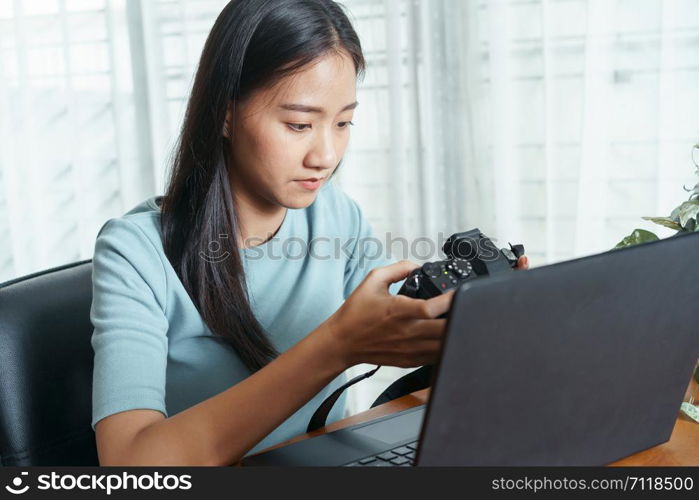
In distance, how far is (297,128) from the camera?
920 mm

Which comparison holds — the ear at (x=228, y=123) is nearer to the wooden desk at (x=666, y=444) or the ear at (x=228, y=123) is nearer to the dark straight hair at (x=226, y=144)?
the dark straight hair at (x=226, y=144)

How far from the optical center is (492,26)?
1709mm

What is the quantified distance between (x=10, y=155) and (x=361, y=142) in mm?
1092

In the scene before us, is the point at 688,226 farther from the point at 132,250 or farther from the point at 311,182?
the point at 132,250

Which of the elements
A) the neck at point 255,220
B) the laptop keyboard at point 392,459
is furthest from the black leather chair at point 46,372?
the laptop keyboard at point 392,459

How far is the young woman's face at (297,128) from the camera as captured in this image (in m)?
0.91

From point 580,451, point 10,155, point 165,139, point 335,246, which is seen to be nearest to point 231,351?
point 335,246

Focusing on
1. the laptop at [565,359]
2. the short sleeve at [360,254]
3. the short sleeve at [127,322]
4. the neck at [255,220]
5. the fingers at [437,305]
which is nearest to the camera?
the laptop at [565,359]

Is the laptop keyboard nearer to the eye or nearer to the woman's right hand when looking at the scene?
the woman's right hand

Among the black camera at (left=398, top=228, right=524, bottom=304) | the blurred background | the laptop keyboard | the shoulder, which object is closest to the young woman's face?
the shoulder

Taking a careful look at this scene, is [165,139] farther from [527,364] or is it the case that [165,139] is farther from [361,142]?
[527,364]

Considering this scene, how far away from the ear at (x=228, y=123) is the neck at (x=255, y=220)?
0.32 ft

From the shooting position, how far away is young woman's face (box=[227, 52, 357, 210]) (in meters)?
0.91

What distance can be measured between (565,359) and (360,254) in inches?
26.7
